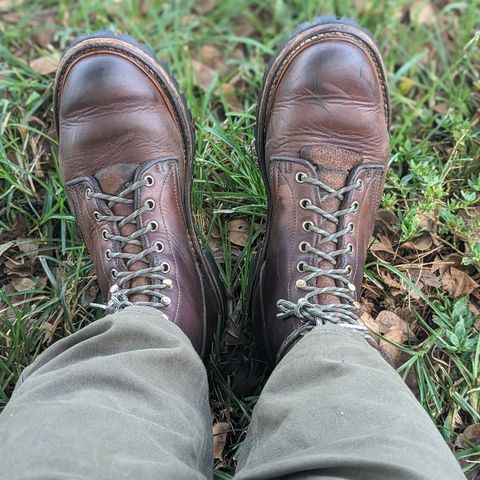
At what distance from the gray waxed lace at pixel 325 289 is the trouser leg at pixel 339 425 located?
132mm

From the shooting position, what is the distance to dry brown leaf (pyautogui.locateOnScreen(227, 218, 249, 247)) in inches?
64.8

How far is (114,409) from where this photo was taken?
1.00 meters

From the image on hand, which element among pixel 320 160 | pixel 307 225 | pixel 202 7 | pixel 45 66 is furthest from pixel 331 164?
pixel 45 66

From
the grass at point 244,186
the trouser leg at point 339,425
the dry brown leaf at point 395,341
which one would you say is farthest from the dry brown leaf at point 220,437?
the dry brown leaf at point 395,341

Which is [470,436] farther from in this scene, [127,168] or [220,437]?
[127,168]

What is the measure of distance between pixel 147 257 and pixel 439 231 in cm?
81

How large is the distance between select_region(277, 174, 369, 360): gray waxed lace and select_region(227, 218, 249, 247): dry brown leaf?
8.5 inches

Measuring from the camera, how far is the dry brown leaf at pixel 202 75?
73.4 inches

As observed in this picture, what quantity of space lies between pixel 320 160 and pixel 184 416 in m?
0.76

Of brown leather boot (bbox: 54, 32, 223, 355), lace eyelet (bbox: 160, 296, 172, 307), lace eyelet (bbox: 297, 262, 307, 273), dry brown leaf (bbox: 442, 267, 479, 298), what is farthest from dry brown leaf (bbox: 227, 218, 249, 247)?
dry brown leaf (bbox: 442, 267, 479, 298)

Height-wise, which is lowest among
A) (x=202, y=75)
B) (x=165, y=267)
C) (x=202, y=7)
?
(x=165, y=267)

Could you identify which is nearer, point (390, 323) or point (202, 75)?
point (390, 323)

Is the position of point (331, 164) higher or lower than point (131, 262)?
higher

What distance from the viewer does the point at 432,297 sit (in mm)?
1608
